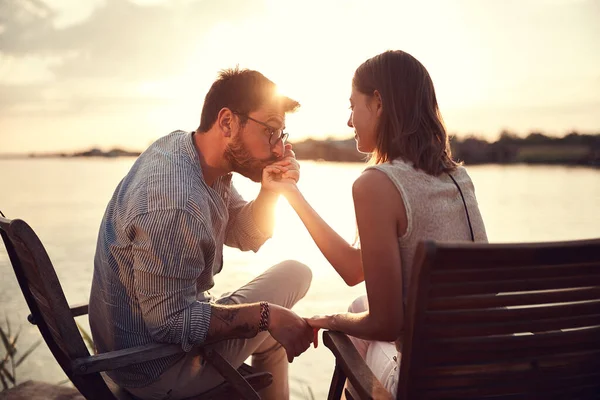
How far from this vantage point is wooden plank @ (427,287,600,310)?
1.70 m

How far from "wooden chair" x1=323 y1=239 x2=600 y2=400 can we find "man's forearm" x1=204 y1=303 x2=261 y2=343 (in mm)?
766

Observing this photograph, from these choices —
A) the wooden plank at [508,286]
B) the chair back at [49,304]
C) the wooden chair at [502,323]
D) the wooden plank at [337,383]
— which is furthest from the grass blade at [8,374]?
the wooden plank at [508,286]

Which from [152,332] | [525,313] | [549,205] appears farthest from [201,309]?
[549,205]

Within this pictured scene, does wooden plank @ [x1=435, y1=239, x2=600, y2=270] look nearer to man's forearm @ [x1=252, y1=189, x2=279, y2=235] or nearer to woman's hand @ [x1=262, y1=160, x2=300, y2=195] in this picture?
woman's hand @ [x1=262, y1=160, x2=300, y2=195]

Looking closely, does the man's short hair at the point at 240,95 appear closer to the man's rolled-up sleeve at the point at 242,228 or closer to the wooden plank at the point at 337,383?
the man's rolled-up sleeve at the point at 242,228

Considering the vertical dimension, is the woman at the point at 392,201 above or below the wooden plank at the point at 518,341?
above

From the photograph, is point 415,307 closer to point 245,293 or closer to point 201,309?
point 201,309

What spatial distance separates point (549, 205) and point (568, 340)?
26226mm

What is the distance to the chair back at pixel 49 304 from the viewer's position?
85.3 inches

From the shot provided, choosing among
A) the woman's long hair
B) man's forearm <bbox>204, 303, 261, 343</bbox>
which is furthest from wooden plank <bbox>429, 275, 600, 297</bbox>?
man's forearm <bbox>204, 303, 261, 343</bbox>

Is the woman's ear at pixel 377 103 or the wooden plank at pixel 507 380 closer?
the wooden plank at pixel 507 380

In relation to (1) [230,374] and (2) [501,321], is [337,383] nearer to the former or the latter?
(1) [230,374]

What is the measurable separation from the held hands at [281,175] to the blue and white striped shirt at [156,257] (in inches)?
12.9

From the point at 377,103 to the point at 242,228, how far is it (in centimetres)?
138
